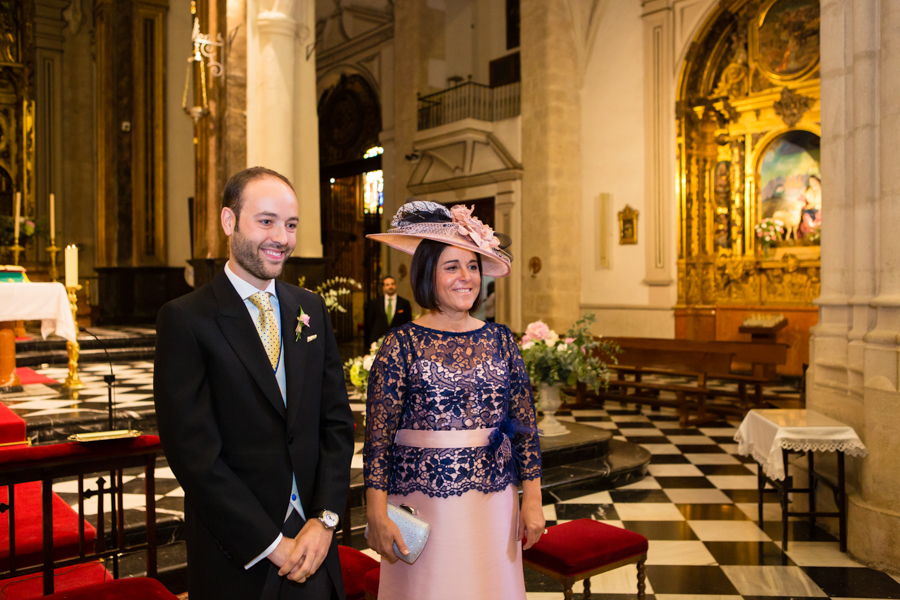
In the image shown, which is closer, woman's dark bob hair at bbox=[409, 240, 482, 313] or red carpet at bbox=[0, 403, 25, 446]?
woman's dark bob hair at bbox=[409, 240, 482, 313]

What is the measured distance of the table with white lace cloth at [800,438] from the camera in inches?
153

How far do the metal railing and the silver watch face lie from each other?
11511mm

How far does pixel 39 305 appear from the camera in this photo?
19.7 ft

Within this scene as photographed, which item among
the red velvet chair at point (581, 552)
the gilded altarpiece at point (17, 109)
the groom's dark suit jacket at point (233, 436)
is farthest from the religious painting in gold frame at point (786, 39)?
the gilded altarpiece at point (17, 109)

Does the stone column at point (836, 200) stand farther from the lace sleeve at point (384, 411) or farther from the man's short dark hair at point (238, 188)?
the man's short dark hair at point (238, 188)

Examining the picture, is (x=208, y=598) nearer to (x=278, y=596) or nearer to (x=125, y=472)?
(x=278, y=596)

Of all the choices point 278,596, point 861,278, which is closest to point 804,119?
point 861,278

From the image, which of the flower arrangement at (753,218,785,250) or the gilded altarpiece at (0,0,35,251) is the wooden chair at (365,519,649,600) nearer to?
the flower arrangement at (753,218,785,250)

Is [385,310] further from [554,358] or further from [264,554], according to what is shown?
[264,554]

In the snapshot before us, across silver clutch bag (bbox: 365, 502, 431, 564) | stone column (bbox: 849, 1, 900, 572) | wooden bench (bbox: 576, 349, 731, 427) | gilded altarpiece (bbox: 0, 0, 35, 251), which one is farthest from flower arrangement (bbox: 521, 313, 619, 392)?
gilded altarpiece (bbox: 0, 0, 35, 251)

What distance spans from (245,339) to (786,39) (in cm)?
1150

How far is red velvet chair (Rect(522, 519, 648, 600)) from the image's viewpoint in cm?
256

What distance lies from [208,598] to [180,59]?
12671mm

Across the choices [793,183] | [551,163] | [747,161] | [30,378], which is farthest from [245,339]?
[747,161]
